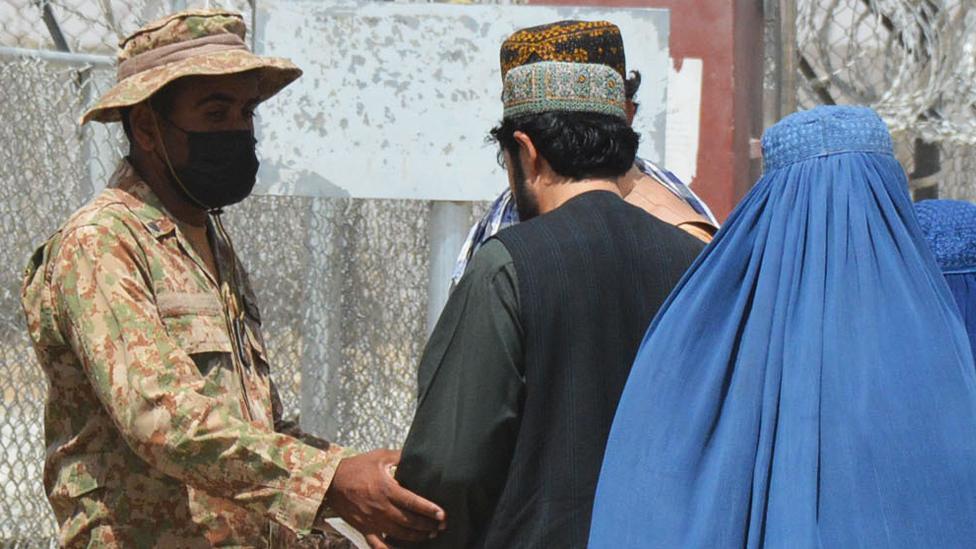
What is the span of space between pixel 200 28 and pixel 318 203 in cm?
130

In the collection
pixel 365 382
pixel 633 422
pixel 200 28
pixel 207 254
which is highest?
pixel 200 28

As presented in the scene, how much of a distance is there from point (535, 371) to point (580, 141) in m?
0.41

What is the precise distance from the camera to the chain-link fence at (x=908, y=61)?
14.6 ft

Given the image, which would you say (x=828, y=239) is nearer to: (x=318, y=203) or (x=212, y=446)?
(x=212, y=446)

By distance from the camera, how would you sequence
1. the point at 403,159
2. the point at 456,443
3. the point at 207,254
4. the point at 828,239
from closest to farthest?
the point at 828,239, the point at 456,443, the point at 207,254, the point at 403,159

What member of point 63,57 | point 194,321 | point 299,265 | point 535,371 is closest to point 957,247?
point 535,371

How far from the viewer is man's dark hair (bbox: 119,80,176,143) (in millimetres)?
2602

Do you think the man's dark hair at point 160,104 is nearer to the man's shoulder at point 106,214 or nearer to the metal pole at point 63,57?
the man's shoulder at point 106,214

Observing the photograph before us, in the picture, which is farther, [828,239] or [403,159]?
[403,159]

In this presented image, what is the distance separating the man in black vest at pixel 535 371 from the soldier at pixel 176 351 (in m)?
0.12

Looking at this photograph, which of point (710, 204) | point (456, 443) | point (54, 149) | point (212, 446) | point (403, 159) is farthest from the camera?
point (54, 149)

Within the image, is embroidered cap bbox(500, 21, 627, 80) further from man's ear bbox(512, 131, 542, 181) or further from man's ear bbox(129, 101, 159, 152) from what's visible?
man's ear bbox(129, 101, 159, 152)

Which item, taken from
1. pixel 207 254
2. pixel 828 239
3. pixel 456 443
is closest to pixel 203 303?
pixel 207 254

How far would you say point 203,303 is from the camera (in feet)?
8.26
